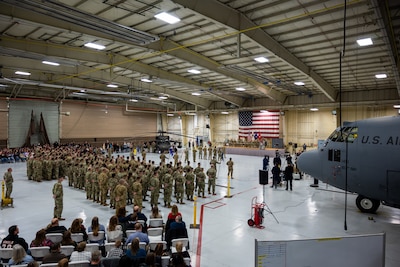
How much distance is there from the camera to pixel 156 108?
42.5 m

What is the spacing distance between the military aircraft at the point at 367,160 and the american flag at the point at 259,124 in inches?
866

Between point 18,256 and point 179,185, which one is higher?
point 179,185

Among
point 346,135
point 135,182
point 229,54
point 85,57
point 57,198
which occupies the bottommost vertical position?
point 57,198

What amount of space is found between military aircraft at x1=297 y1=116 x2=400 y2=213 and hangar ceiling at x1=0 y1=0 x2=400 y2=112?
374 cm

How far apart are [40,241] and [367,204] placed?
1105cm

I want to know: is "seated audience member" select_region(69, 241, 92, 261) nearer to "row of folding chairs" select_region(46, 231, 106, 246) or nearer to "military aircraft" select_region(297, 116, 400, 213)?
"row of folding chairs" select_region(46, 231, 106, 246)

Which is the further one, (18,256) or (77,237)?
(77,237)

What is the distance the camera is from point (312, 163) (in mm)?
11328

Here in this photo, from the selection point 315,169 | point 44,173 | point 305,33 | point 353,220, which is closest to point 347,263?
point 353,220

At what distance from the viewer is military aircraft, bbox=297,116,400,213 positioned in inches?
339

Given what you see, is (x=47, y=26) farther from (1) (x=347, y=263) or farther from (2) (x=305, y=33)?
(1) (x=347, y=263)

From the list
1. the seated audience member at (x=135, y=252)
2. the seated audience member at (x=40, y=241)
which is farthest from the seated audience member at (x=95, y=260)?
the seated audience member at (x=40, y=241)

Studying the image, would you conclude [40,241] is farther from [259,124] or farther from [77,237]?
[259,124]

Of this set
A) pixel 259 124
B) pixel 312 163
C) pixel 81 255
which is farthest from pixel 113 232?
pixel 259 124
